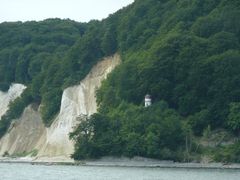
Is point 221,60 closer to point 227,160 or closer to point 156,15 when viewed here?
point 227,160

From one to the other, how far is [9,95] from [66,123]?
27151mm

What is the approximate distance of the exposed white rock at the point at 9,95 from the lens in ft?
486

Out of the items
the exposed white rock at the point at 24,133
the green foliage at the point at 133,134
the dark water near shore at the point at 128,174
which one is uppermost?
the exposed white rock at the point at 24,133

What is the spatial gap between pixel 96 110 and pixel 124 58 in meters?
7.39

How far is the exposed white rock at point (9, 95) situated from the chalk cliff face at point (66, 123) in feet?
40.8

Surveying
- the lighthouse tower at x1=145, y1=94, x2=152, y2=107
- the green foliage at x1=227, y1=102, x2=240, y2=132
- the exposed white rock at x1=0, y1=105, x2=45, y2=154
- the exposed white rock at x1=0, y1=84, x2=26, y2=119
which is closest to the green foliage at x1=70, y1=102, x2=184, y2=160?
the lighthouse tower at x1=145, y1=94, x2=152, y2=107

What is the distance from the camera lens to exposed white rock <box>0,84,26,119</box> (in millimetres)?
148250

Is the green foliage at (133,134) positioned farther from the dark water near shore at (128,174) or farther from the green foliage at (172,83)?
the dark water near shore at (128,174)

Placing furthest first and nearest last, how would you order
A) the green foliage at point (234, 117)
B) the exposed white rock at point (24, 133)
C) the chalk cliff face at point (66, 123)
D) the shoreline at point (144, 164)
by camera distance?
the exposed white rock at point (24, 133) → the chalk cliff face at point (66, 123) → the green foliage at point (234, 117) → the shoreline at point (144, 164)

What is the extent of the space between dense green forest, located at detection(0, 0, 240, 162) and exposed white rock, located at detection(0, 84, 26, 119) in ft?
23.6

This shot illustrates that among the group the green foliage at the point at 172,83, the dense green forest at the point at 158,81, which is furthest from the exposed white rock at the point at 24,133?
the green foliage at the point at 172,83

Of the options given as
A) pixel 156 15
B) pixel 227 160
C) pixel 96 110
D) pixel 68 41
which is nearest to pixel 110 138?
pixel 227 160

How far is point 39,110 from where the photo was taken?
450 feet

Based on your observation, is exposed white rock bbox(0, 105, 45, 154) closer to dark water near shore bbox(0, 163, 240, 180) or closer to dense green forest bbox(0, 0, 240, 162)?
dense green forest bbox(0, 0, 240, 162)
